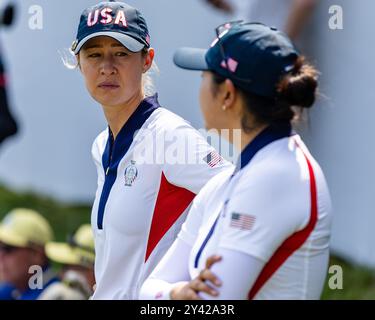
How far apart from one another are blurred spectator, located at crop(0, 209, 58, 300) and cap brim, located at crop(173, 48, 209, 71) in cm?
221

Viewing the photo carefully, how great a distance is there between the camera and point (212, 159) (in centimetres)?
385

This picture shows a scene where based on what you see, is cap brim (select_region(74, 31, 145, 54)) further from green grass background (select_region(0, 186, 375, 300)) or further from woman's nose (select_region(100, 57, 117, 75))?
green grass background (select_region(0, 186, 375, 300))

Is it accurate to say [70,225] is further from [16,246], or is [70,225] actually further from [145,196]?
[145,196]

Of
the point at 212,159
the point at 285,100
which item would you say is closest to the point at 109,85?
the point at 212,159

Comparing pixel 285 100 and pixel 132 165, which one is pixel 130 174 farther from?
pixel 285 100

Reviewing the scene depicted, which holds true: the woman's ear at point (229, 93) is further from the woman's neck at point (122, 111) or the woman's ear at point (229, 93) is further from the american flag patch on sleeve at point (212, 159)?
the woman's neck at point (122, 111)

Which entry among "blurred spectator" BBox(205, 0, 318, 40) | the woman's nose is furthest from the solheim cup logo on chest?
"blurred spectator" BBox(205, 0, 318, 40)

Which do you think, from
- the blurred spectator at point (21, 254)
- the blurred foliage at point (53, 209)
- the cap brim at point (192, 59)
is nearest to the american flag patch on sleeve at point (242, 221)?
the cap brim at point (192, 59)

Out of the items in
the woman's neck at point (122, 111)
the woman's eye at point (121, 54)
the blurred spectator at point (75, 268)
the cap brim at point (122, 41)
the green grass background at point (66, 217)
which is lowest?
the green grass background at point (66, 217)

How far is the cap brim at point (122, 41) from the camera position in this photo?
3857 mm

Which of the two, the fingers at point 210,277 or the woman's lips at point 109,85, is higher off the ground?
the woman's lips at point 109,85

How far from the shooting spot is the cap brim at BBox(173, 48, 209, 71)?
329 centimetres
